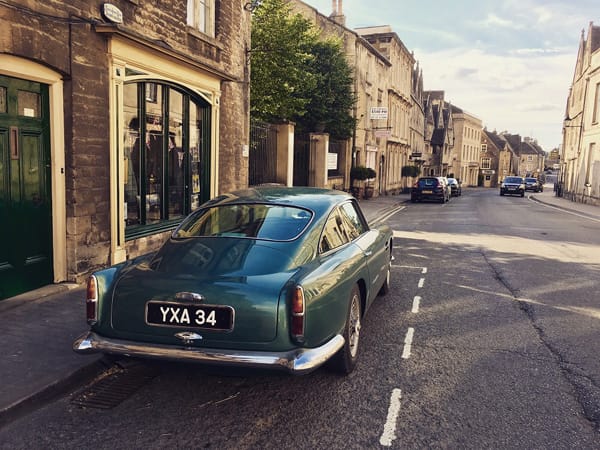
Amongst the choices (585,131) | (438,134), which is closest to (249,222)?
(585,131)

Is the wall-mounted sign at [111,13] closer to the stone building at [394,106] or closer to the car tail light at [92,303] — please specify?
the car tail light at [92,303]

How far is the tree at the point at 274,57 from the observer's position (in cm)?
1883

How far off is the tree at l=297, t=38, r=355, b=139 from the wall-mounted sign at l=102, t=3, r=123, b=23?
627 inches

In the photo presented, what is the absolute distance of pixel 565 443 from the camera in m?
3.28

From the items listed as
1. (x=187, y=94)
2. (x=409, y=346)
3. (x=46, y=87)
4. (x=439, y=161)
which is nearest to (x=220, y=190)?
(x=187, y=94)

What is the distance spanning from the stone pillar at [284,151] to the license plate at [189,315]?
13723mm

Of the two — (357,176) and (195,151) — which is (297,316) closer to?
(195,151)

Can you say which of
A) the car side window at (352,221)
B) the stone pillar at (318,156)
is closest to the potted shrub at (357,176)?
the stone pillar at (318,156)

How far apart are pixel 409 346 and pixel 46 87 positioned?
217 inches

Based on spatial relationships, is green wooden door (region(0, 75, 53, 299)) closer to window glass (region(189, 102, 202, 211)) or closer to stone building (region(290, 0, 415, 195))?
window glass (region(189, 102, 202, 211))

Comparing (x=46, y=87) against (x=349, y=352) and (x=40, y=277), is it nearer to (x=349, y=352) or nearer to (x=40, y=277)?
(x=40, y=277)

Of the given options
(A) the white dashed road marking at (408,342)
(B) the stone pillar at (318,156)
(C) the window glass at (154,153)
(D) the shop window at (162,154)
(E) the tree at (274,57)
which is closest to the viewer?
(A) the white dashed road marking at (408,342)

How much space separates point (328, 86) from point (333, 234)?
19.7 meters

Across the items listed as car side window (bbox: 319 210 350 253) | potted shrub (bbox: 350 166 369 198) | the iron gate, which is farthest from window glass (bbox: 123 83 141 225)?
potted shrub (bbox: 350 166 369 198)
